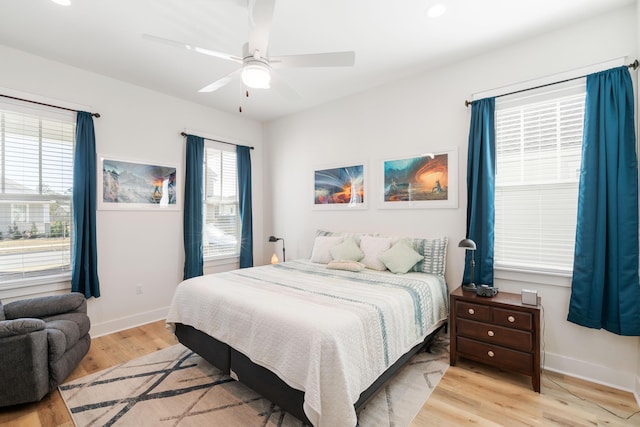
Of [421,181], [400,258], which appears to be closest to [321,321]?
[400,258]

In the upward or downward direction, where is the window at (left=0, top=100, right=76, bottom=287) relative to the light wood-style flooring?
upward

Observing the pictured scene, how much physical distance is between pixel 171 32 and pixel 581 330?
436 cm

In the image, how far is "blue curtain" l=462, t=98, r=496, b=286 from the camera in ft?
9.17

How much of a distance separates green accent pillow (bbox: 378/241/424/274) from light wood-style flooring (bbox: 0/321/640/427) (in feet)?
3.26

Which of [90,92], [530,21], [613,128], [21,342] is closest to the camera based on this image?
[21,342]

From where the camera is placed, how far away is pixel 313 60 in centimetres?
206

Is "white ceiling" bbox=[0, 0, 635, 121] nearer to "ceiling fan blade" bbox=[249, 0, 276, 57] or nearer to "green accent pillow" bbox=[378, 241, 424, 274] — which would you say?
"ceiling fan blade" bbox=[249, 0, 276, 57]

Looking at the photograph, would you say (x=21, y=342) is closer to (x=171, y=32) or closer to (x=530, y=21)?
(x=171, y=32)

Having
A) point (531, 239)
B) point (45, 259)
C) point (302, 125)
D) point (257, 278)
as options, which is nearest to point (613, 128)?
point (531, 239)

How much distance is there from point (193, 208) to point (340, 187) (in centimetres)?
209

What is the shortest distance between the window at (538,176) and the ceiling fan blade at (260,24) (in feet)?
7.61

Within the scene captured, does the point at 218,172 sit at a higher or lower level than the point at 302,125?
lower

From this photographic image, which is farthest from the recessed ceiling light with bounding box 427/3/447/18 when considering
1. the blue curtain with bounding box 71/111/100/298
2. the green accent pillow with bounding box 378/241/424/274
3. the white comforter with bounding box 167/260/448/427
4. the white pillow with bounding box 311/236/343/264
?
the blue curtain with bounding box 71/111/100/298

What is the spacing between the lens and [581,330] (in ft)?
8.07
